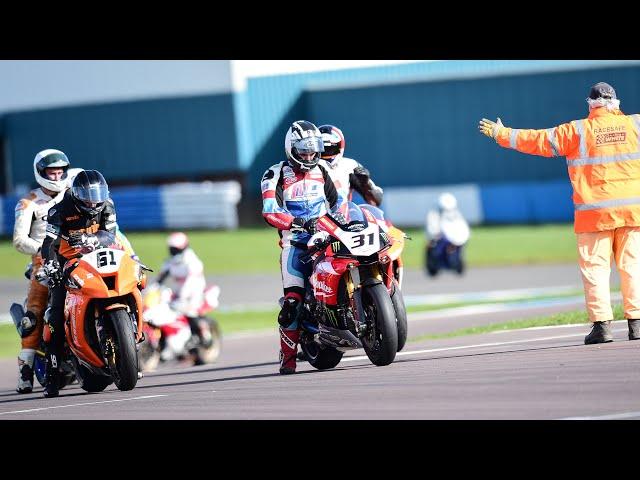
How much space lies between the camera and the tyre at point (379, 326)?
11.1 meters

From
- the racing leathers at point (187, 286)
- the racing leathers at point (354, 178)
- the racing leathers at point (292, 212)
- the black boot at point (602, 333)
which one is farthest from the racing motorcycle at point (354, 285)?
the racing leathers at point (187, 286)

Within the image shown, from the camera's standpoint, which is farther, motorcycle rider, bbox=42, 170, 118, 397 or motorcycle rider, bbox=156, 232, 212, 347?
motorcycle rider, bbox=156, 232, 212, 347

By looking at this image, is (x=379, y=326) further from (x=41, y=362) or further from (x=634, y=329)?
(x=41, y=362)

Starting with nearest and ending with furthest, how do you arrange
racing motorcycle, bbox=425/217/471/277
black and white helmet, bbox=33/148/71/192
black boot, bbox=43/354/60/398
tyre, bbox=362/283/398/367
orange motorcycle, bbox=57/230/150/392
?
1. tyre, bbox=362/283/398/367
2. orange motorcycle, bbox=57/230/150/392
3. black boot, bbox=43/354/60/398
4. black and white helmet, bbox=33/148/71/192
5. racing motorcycle, bbox=425/217/471/277

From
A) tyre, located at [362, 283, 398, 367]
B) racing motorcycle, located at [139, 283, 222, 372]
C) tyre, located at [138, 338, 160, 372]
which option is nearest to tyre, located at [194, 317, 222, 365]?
racing motorcycle, located at [139, 283, 222, 372]

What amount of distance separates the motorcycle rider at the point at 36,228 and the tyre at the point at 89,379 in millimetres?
1034

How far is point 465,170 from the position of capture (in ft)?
132

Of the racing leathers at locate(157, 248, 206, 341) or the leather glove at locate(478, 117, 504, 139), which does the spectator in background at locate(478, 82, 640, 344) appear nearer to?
the leather glove at locate(478, 117, 504, 139)

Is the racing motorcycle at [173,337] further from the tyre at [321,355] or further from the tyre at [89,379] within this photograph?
the tyre at [321,355]

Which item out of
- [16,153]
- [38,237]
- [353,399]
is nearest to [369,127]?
[16,153]

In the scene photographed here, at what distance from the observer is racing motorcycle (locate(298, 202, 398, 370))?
11.2 meters

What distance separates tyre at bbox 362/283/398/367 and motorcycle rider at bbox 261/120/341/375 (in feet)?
3.52

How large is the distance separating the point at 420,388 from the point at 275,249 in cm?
2392

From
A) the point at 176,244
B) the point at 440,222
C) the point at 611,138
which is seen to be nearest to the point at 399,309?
the point at 611,138
